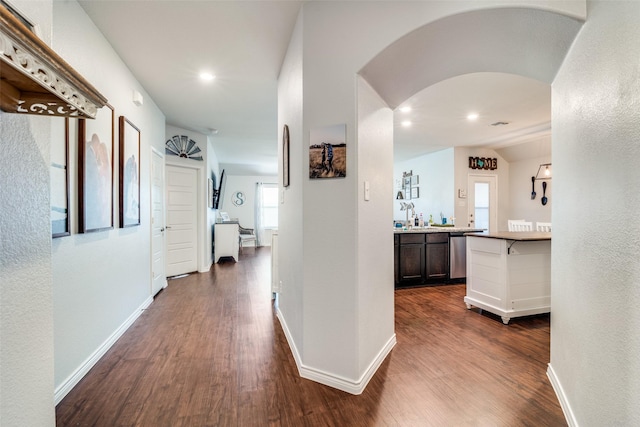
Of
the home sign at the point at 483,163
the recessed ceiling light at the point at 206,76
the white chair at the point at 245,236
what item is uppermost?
the recessed ceiling light at the point at 206,76

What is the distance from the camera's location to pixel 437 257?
14.1 ft

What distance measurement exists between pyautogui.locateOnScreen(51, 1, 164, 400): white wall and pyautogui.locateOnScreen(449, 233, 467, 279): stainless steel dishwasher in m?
4.24

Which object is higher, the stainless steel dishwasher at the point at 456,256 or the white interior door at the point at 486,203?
the white interior door at the point at 486,203

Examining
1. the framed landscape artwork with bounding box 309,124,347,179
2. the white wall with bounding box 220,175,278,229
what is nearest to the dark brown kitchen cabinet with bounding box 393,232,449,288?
the framed landscape artwork with bounding box 309,124,347,179

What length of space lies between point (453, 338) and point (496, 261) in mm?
1002

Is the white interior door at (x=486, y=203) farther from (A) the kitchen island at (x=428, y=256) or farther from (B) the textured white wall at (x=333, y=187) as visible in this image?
(B) the textured white wall at (x=333, y=187)

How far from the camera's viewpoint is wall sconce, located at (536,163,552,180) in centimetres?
551

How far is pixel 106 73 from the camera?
7.58 ft

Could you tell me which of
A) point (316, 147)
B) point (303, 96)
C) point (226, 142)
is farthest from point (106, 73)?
point (226, 142)

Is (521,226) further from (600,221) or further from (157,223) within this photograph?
(157,223)

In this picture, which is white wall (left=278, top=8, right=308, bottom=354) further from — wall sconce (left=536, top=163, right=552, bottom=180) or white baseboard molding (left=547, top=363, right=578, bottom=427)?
wall sconce (left=536, top=163, right=552, bottom=180)

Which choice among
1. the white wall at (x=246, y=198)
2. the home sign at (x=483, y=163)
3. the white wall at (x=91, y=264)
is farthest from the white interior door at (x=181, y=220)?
the home sign at (x=483, y=163)

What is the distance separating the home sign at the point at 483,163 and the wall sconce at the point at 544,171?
2.58ft

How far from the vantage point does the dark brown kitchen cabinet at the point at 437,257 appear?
4.26m
